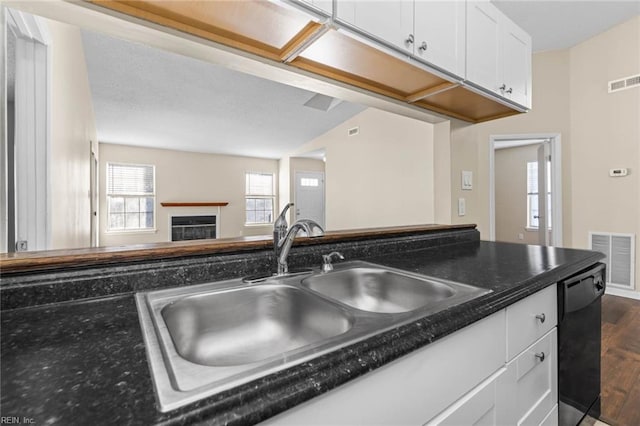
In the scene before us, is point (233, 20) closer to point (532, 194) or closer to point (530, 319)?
point (530, 319)

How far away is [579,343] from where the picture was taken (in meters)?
1.26

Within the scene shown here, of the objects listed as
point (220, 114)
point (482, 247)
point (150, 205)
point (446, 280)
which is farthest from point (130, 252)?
point (150, 205)

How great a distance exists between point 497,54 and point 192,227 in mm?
6761

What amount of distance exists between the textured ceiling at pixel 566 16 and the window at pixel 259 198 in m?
6.22

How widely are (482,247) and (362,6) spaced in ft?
4.77

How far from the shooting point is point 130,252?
89 centimetres

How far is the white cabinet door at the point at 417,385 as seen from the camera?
50 cm

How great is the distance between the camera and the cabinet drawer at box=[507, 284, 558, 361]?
2.97 feet

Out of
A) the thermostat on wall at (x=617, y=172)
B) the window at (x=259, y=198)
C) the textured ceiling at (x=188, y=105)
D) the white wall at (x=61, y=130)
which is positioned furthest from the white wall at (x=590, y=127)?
the window at (x=259, y=198)

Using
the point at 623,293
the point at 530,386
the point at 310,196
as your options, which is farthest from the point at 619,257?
the point at 310,196

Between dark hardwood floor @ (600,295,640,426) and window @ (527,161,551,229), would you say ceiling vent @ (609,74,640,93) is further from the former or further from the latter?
window @ (527,161,551,229)

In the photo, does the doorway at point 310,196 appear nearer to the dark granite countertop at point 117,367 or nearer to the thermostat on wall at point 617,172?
the thermostat on wall at point 617,172

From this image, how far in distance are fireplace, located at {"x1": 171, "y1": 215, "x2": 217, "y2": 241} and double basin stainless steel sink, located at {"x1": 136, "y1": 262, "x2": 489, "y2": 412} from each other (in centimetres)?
653

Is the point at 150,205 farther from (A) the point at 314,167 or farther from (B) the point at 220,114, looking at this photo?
(A) the point at 314,167
